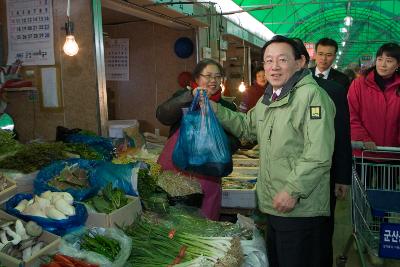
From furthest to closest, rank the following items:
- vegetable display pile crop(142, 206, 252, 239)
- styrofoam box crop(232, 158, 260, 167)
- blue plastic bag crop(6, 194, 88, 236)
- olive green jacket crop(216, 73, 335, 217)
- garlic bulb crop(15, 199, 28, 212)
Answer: styrofoam box crop(232, 158, 260, 167)
vegetable display pile crop(142, 206, 252, 239)
olive green jacket crop(216, 73, 335, 217)
garlic bulb crop(15, 199, 28, 212)
blue plastic bag crop(6, 194, 88, 236)

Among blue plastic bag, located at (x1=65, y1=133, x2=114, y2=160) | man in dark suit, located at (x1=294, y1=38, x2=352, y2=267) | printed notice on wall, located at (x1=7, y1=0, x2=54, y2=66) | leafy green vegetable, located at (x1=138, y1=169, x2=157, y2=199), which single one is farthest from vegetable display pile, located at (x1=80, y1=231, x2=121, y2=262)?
printed notice on wall, located at (x1=7, y1=0, x2=54, y2=66)

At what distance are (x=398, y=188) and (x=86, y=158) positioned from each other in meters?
2.95

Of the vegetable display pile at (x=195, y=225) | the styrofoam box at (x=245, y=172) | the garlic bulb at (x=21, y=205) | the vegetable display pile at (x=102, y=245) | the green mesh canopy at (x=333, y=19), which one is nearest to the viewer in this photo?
the vegetable display pile at (x=102, y=245)

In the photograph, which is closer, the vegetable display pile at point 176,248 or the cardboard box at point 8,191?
the vegetable display pile at point 176,248

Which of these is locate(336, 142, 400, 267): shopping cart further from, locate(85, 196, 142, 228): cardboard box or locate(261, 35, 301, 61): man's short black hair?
locate(85, 196, 142, 228): cardboard box

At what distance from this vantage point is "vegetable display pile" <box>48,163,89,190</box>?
2617 millimetres

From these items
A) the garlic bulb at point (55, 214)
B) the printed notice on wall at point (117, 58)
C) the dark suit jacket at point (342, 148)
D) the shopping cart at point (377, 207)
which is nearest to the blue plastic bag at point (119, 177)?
the garlic bulb at point (55, 214)

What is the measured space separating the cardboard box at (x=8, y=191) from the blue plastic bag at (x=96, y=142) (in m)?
0.95

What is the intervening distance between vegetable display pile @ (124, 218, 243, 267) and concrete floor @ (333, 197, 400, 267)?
2.70 metres

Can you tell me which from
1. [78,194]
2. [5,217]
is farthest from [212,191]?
[5,217]

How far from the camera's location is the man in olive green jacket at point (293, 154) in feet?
7.95

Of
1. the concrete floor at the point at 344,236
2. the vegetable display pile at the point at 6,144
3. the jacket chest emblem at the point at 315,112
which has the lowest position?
the concrete floor at the point at 344,236

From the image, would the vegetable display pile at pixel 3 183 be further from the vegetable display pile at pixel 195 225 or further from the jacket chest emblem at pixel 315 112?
the jacket chest emblem at pixel 315 112

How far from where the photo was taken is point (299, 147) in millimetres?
2562
